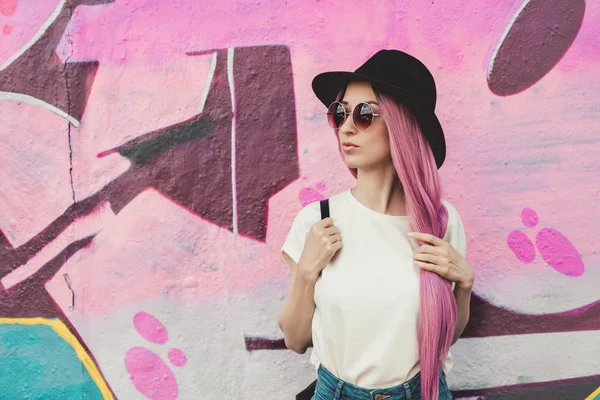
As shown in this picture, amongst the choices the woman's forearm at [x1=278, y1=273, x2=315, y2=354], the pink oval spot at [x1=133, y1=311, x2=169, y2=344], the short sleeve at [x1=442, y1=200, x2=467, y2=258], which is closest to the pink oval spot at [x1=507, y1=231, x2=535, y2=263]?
the short sleeve at [x1=442, y1=200, x2=467, y2=258]

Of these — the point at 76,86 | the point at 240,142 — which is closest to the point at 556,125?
the point at 240,142

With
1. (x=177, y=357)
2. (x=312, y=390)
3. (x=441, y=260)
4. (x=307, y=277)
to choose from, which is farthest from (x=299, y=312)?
(x=177, y=357)

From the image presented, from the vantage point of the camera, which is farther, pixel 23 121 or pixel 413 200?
pixel 23 121

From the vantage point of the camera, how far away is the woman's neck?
5.95 ft

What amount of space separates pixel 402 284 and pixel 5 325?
1925mm

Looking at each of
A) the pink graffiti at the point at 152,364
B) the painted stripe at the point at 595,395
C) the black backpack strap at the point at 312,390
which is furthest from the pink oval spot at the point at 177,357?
the painted stripe at the point at 595,395

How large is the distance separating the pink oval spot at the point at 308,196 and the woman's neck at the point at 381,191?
582 millimetres

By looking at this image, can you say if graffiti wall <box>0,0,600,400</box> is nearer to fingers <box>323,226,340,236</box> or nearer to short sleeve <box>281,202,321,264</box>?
short sleeve <box>281,202,321,264</box>

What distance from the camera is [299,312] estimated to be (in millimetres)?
1776

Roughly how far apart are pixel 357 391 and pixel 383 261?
0.40 m

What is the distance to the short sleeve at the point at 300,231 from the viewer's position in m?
1.83

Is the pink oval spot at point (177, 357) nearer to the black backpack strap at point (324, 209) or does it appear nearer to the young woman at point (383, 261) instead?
the young woman at point (383, 261)

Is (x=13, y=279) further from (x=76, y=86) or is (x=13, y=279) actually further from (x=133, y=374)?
(x=76, y=86)

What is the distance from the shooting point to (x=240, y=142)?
245 cm
